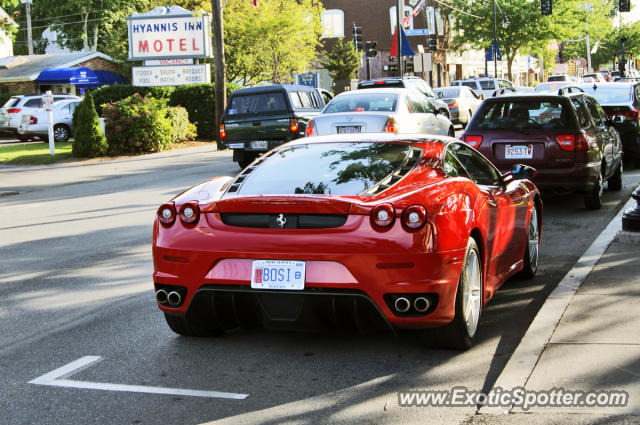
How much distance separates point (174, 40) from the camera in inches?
1296

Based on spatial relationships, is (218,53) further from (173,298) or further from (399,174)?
(173,298)

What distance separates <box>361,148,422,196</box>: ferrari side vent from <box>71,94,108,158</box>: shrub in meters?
20.3

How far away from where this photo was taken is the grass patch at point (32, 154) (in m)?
25.0

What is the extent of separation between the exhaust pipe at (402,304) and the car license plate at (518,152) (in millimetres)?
6809

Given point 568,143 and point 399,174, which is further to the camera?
point 568,143

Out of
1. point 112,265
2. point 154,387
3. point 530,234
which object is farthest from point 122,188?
point 154,387

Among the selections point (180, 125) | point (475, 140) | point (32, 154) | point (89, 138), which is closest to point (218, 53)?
point (180, 125)

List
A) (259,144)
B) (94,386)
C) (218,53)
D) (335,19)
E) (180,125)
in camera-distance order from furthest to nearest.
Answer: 1. (335,19)
2. (180,125)
3. (218,53)
4. (259,144)
5. (94,386)

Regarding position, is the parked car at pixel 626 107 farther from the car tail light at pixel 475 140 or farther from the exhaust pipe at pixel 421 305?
the exhaust pipe at pixel 421 305

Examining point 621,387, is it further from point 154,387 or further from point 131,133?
point 131,133

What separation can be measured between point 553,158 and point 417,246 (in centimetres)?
678

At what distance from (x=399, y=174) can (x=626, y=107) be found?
42.2ft

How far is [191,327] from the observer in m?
5.94

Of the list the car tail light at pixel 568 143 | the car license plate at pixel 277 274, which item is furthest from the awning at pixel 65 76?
A: the car license plate at pixel 277 274
